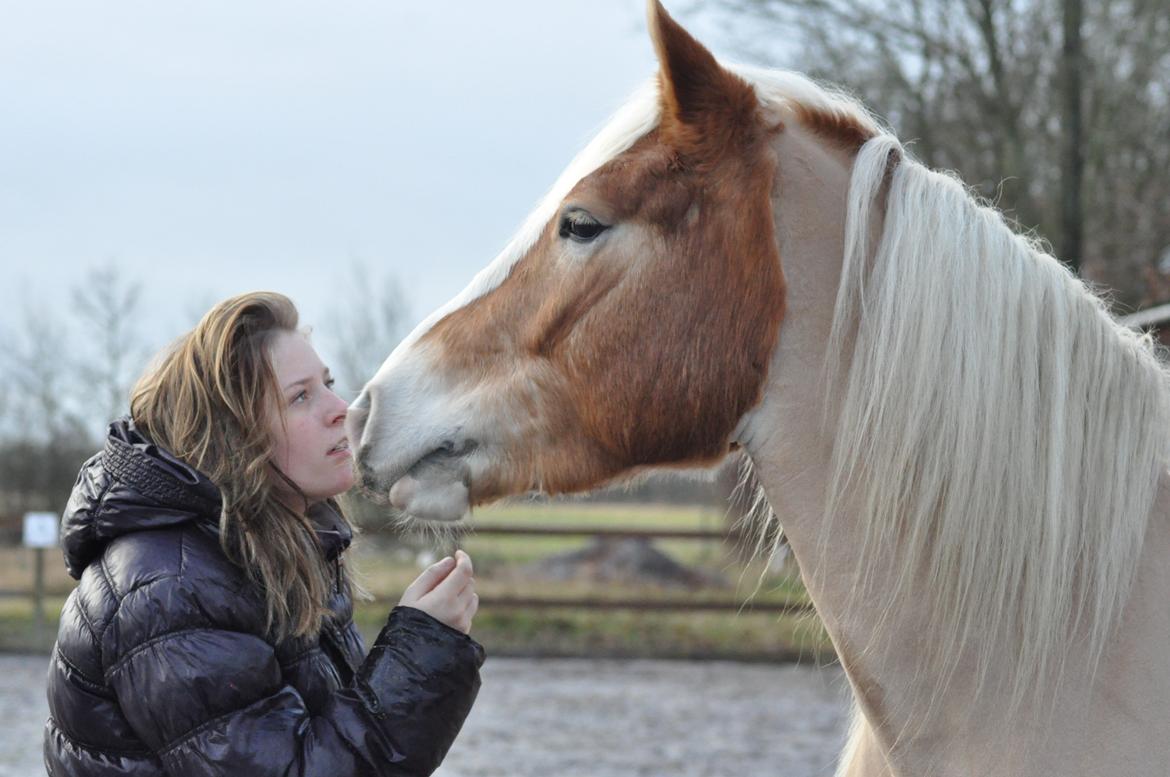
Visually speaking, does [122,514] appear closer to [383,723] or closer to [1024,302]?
[383,723]

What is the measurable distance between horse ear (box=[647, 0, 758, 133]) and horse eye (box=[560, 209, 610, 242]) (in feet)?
0.68

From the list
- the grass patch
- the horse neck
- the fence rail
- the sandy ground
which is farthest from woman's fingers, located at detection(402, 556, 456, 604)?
the fence rail

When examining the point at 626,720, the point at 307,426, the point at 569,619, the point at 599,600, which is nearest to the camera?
the point at 307,426

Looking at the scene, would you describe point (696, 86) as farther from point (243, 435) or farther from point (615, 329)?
point (243, 435)

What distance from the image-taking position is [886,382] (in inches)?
65.6

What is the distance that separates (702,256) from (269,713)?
0.98 meters

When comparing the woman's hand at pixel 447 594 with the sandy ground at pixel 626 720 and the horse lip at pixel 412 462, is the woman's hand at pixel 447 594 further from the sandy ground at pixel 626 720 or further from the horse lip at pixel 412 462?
the sandy ground at pixel 626 720

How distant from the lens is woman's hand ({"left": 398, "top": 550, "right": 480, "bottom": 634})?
6.09 feet

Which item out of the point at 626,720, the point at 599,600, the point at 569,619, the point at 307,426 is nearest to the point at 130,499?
the point at 307,426

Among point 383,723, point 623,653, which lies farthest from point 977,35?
point 383,723

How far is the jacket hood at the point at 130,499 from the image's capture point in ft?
5.76

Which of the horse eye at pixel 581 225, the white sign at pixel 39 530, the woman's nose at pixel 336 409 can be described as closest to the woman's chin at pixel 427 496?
the woman's nose at pixel 336 409

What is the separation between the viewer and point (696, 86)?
179 cm

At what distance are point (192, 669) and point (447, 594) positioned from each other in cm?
43
